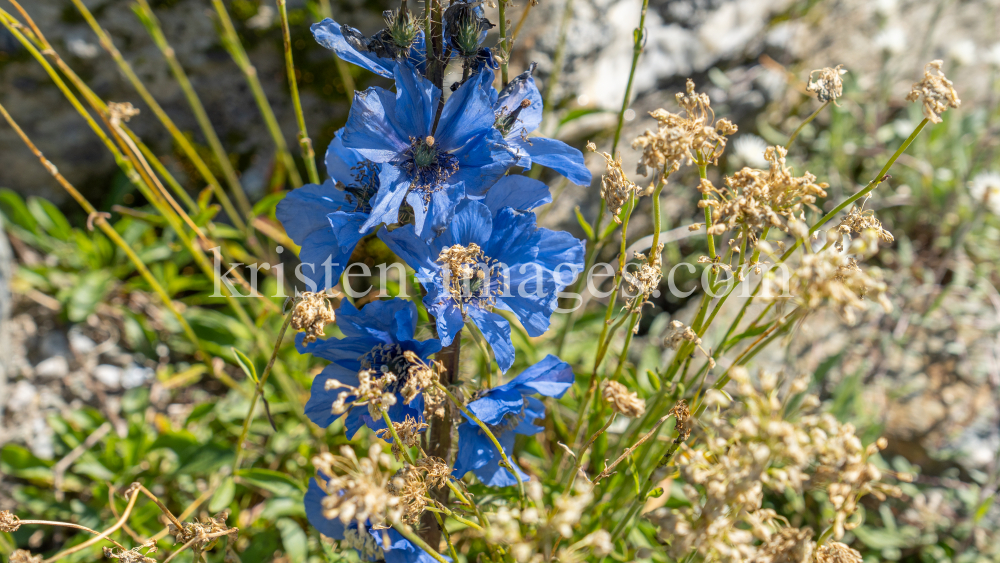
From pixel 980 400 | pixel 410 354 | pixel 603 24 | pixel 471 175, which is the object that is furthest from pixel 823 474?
pixel 603 24

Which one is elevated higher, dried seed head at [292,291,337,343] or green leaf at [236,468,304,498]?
dried seed head at [292,291,337,343]

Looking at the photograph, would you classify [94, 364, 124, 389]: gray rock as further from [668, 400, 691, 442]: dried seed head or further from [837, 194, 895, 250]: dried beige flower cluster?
[837, 194, 895, 250]: dried beige flower cluster

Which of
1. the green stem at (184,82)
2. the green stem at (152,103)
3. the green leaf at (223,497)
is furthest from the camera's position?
the green stem at (184,82)

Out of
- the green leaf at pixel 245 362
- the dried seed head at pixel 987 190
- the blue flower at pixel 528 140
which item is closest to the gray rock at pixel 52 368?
the green leaf at pixel 245 362

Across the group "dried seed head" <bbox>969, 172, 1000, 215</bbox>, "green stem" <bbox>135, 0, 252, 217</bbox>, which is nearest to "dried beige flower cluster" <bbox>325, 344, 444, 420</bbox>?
"green stem" <bbox>135, 0, 252, 217</bbox>

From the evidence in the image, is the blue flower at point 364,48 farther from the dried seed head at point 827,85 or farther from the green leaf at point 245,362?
the dried seed head at point 827,85

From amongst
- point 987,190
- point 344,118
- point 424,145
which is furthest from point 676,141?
point 987,190

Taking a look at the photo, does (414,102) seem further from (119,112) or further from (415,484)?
(119,112)
